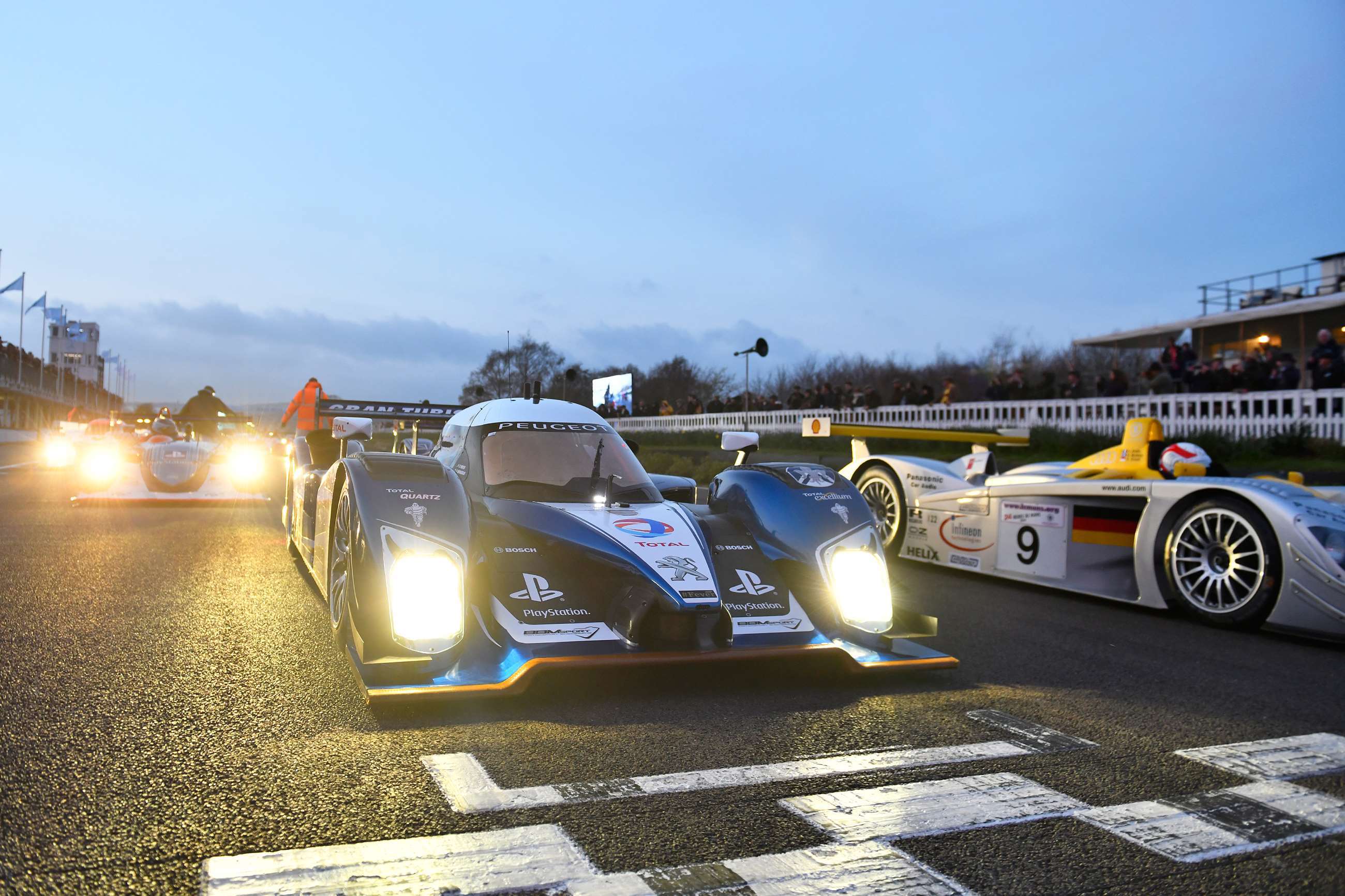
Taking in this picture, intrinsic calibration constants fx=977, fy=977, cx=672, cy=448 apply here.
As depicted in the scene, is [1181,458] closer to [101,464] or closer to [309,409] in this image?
[309,409]

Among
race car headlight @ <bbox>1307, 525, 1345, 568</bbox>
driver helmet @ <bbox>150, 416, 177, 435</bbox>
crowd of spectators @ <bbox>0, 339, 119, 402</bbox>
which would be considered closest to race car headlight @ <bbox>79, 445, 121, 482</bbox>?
driver helmet @ <bbox>150, 416, 177, 435</bbox>

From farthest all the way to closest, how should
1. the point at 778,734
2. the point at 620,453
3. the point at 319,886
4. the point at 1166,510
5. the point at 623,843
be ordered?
the point at 1166,510 < the point at 620,453 < the point at 778,734 < the point at 623,843 < the point at 319,886

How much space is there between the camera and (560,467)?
229 inches

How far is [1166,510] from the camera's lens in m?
6.57

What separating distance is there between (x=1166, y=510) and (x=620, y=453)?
371 cm

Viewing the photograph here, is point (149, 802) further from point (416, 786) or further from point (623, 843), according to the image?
point (623, 843)

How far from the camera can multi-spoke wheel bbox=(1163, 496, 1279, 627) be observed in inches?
233

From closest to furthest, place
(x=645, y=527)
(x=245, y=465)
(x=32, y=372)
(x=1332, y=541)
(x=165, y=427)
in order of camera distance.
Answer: (x=645, y=527) < (x=1332, y=541) < (x=245, y=465) < (x=165, y=427) < (x=32, y=372)

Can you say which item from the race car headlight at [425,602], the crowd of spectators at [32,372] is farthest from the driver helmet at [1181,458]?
the crowd of spectators at [32,372]

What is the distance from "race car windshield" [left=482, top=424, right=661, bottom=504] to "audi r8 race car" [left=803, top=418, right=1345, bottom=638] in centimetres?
247

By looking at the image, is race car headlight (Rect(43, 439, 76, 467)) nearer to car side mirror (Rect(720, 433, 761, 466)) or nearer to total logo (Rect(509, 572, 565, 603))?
A: car side mirror (Rect(720, 433, 761, 466))

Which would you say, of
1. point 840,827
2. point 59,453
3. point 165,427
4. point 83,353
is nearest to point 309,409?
point 840,827

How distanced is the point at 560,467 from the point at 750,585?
1.43 m

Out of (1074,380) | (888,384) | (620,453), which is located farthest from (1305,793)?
(888,384)
